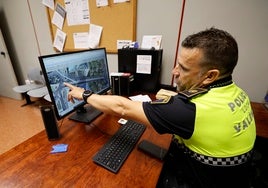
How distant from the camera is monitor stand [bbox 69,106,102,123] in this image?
1046 mm

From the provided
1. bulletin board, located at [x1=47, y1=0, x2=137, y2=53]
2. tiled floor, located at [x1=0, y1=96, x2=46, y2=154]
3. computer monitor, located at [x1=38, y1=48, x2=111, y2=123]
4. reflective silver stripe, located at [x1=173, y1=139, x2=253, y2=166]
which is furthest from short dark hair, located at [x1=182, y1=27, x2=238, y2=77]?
tiled floor, located at [x1=0, y1=96, x2=46, y2=154]

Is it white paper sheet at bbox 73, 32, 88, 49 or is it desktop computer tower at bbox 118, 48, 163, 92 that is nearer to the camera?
desktop computer tower at bbox 118, 48, 163, 92

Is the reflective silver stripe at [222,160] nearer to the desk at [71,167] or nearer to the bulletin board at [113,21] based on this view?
the desk at [71,167]

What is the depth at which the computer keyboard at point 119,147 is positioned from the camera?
2.32 feet

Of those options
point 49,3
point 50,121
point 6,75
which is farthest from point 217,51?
point 6,75

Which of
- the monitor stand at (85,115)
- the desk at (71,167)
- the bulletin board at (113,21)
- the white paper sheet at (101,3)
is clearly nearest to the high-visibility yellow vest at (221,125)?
the desk at (71,167)

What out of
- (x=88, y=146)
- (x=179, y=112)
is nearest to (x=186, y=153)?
(x=179, y=112)

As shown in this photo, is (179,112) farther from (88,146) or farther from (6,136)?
(6,136)

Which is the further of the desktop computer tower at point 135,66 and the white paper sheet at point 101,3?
the white paper sheet at point 101,3

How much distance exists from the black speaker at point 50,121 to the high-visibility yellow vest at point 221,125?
0.70 meters

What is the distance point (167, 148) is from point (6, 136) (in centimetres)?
228

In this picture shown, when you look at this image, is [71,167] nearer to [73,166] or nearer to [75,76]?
[73,166]

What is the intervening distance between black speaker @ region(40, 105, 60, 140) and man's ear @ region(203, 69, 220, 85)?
0.78 meters

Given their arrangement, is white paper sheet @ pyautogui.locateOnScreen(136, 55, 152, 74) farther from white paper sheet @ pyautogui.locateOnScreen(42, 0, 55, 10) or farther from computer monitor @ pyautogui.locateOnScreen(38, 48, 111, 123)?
white paper sheet @ pyautogui.locateOnScreen(42, 0, 55, 10)
